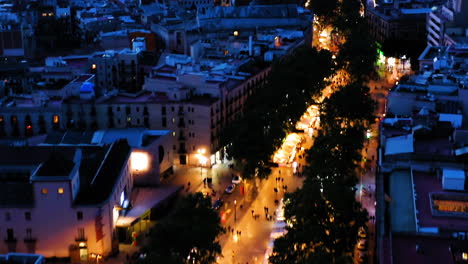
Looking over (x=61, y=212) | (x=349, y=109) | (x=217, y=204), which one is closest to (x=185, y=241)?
(x=61, y=212)

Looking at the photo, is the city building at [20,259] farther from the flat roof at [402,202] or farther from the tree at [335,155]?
the tree at [335,155]

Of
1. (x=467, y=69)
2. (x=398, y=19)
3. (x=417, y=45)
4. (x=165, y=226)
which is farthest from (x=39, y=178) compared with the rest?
(x=398, y=19)

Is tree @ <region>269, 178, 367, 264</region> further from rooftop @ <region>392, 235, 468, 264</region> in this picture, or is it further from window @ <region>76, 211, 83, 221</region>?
window @ <region>76, 211, 83, 221</region>

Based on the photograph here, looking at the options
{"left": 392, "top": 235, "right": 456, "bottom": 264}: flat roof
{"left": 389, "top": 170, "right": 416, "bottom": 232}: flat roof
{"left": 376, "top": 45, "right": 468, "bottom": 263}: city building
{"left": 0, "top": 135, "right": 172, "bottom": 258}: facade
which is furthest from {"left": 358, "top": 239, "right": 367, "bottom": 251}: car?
{"left": 0, "top": 135, "right": 172, "bottom": 258}: facade

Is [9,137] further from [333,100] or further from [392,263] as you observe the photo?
[392,263]

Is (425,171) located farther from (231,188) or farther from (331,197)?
(231,188)

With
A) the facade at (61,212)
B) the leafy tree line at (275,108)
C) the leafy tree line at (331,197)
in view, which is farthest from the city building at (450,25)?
the facade at (61,212)
